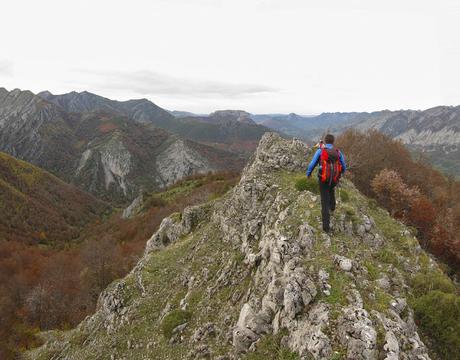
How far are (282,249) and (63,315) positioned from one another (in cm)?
5604

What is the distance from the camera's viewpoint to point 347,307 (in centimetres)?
1085

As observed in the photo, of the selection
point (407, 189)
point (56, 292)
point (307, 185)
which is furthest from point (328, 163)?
point (56, 292)

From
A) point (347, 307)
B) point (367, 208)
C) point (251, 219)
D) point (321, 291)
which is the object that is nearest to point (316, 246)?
point (321, 291)

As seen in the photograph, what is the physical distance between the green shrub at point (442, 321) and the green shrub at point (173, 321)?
39.3 feet

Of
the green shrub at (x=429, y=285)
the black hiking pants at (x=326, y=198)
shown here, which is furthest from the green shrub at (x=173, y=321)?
the green shrub at (x=429, y=285)

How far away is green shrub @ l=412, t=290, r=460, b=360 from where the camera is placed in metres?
11.8

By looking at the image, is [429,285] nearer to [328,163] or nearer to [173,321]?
[328,163]

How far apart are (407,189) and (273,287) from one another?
72.7 ft

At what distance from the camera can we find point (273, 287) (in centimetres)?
1346

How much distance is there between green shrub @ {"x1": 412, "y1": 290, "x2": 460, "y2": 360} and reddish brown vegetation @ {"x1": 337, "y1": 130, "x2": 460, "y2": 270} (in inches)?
585

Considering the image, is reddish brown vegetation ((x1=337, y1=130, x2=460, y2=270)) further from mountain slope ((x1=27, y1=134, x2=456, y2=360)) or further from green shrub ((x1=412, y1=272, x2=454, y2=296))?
green shrub ((x1=412, y1=272, x2=454, y2=296))

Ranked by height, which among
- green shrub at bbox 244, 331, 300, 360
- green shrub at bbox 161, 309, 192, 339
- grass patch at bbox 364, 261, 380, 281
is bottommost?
green shrub at bbox 161, 309, 192, 339

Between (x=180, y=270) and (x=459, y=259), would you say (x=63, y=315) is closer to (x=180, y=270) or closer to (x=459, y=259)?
(x=180, y=270)

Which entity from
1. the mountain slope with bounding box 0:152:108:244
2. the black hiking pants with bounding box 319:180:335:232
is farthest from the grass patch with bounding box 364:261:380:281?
the mountain slope with bounding box 0:152:108:244
